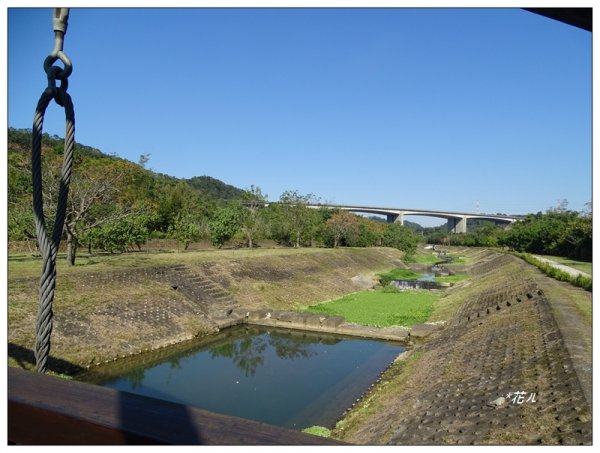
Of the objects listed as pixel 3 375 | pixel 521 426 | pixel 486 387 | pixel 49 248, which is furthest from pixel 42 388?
pixel 486 387

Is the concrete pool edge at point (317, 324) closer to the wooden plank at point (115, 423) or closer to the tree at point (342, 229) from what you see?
the wooden plank at point (115, 423)

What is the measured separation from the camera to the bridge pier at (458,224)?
106656 millimetres

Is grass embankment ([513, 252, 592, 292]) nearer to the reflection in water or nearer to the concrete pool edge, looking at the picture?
the concrete pool edge

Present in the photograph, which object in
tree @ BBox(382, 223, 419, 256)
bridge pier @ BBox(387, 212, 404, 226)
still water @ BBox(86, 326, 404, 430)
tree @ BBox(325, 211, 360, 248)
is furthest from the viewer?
bridge pier @ BBox(387, 212, 404, 226)

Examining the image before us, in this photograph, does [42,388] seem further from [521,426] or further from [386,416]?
[386,416]

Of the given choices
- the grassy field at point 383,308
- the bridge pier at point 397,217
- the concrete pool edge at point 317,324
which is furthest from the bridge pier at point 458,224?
the concrete pool edge at point 317,324

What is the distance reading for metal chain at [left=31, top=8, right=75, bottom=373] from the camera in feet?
5.27

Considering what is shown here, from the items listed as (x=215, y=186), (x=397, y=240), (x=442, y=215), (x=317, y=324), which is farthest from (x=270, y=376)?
(x=442, y=215)

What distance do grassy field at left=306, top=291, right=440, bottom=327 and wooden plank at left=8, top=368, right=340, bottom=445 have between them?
16353mm

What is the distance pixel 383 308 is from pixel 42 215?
66.3 feet

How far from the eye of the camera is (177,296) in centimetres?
1698

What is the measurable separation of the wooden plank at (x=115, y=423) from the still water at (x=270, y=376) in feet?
26.3

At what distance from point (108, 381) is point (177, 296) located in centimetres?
639

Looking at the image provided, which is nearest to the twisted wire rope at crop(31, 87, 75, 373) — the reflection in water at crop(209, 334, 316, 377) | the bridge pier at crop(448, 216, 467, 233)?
the reflection in water at crop(209, 334, 316, 377)
